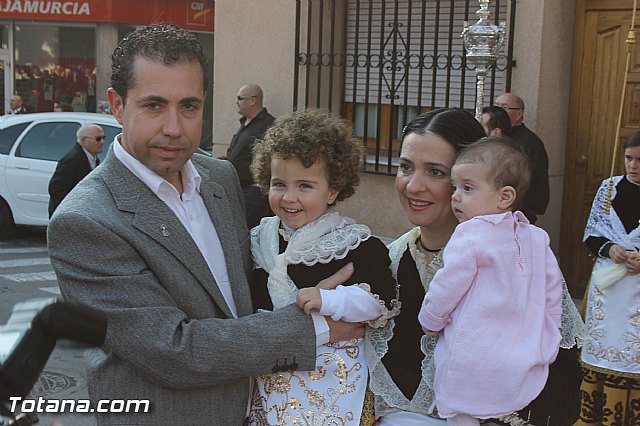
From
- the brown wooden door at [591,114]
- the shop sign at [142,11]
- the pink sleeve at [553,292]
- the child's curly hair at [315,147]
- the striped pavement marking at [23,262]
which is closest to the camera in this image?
the pink sleeve at [553,292]

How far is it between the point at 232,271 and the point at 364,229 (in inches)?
18.5

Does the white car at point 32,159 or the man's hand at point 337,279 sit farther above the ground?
the man's hand at point 337,279

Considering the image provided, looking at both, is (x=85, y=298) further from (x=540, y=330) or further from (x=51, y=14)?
→ (x=51, y=14)

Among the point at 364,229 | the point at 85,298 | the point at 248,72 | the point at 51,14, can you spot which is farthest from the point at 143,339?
the point at 51,14

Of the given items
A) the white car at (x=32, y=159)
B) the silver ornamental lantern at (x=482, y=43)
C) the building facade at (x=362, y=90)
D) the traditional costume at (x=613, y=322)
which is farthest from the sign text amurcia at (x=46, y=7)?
the traditional costume at (x=613, y=322)

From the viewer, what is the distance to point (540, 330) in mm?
2334

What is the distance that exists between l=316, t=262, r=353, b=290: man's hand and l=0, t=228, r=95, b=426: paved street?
215cm

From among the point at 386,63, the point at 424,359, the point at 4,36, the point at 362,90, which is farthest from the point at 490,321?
the point at 4,36

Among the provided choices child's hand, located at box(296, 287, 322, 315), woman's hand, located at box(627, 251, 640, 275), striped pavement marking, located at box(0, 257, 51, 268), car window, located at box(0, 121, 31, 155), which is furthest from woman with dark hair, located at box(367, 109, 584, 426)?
car window, located at box(0, 121, 31, 155)

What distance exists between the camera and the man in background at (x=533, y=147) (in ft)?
22.2

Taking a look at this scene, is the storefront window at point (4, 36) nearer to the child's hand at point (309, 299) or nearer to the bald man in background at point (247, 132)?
the bald man in background at point (247, 132)

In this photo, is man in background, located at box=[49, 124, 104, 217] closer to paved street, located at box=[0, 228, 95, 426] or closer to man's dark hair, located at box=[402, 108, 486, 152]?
paved street, located at box=[0, 228, 95, 426]

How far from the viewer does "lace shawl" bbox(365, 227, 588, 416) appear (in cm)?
246

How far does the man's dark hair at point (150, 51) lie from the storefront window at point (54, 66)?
59.2ft
